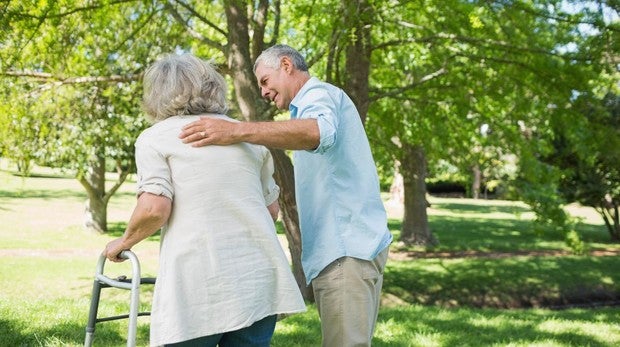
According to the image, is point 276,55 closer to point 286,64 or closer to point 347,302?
point 286,64

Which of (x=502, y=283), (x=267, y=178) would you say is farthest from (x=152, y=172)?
(x=502, y=283)

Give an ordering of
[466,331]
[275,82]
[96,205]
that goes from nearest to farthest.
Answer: [275,82] < [466,331] < [96,205]

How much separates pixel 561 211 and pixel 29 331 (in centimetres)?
1365

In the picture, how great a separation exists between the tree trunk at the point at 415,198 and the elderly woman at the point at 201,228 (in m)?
15.5

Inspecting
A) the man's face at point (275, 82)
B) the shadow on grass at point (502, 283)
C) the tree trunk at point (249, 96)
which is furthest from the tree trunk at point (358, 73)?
the man's face at point (275, 82)

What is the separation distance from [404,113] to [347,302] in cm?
1113

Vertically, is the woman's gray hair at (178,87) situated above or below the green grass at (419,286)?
above

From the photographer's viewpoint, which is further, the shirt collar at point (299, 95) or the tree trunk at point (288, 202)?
the tree trunk at point (288, 202)

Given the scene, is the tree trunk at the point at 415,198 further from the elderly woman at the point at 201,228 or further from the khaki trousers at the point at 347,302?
the elderly woman at the point at 201,228

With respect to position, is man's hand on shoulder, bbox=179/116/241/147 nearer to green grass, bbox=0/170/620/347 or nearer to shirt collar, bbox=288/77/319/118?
shirt collar, bbox=288/77/319/118

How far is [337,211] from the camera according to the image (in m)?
2.95

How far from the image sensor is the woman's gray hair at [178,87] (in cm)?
245

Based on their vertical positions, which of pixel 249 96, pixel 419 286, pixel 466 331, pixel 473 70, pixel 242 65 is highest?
pixel 473 70

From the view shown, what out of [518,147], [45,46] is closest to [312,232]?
[45,46]
